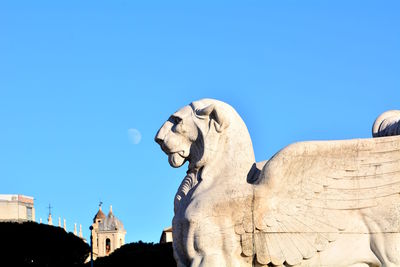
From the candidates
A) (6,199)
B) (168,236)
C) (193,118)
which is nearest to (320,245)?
(193,118)

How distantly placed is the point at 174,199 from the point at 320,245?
1800 mm

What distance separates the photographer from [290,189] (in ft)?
32.2

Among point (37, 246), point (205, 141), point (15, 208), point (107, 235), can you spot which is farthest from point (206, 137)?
point (107, 235)

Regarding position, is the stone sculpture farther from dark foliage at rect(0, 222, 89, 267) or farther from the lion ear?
dark foliage at rect(0, 222, 89, 267)

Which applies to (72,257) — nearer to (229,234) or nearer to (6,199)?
(6,199)

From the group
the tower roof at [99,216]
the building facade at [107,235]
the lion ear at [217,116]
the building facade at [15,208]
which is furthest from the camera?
the tower roof at [99,216]

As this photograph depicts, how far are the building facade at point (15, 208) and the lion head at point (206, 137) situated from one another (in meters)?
78.5

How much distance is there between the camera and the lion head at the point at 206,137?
10.1m

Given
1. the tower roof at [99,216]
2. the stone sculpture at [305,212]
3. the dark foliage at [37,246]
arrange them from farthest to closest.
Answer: the tower roof at [99,216] → the dark foliage at [37,246] → the stone sculpture at [305,212]

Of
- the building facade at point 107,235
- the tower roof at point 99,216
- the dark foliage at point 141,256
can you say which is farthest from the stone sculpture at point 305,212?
the tower roof at point 99,216

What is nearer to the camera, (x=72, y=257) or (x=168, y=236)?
(x=72, y=257)

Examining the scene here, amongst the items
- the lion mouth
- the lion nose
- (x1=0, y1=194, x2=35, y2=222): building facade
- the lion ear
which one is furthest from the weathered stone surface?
(x1=0, y1=194, x2=35, y2=222): building facade

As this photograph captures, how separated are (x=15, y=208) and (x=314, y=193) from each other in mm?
82905

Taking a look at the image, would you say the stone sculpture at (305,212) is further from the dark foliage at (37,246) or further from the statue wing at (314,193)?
the dark foliage at (37,246)
